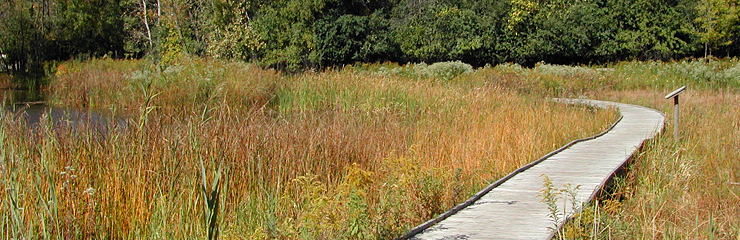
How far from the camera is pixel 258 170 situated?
5531 millimetres

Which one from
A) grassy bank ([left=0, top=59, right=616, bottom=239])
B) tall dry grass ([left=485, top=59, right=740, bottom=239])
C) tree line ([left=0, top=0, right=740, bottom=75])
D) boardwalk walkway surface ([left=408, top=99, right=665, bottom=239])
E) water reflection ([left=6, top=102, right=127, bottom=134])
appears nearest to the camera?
grassy bank ([left=0, top=59, right=616, bottom=239])

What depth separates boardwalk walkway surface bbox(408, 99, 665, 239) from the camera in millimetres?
4238

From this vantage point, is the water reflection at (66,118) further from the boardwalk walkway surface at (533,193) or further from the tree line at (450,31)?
the tree line at (450,31)

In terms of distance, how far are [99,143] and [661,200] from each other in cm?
427

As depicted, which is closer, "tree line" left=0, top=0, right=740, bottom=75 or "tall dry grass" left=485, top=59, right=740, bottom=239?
"tall dry grass" left=485, top=59, right=740, bottom=239

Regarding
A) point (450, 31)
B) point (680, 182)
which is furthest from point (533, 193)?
point (450, 31)

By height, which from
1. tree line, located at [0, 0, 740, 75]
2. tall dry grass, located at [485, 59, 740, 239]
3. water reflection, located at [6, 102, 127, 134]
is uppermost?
tree line, located at [0, 0, 740, 75]

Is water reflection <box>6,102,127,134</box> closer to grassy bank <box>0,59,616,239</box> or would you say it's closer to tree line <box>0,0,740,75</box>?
grassy bank <box>0,59,616,239</box>

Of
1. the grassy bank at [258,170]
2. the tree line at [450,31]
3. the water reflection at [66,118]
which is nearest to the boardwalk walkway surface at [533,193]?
the grassy bank at [258,170]

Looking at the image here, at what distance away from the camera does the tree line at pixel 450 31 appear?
26.2 m

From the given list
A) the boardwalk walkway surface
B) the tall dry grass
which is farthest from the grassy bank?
the tall dry grass

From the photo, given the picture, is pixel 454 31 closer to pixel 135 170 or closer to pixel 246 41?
pixel 246 41

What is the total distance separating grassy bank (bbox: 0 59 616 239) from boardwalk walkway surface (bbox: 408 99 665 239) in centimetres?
27

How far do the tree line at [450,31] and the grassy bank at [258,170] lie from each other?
55.3ft
